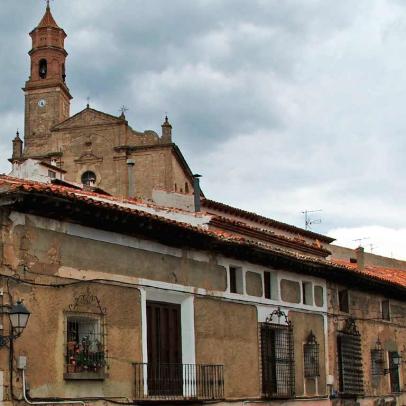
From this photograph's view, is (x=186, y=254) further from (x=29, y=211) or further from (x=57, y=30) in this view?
(x=57, y=30)

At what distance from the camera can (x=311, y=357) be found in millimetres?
19578

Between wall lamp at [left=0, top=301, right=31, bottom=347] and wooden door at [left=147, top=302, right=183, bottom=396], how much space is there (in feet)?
11.0

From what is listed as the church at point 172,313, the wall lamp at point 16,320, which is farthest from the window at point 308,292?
the wall lamp at point 16,320

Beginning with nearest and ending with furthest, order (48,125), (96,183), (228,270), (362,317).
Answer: (228,270)
(362,317)
(96,183)
(48,125)

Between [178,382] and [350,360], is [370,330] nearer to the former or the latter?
[350,360]

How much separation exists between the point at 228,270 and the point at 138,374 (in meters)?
3.67

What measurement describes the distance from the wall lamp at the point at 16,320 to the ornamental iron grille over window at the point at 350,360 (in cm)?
1111

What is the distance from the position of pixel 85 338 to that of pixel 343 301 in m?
9.96

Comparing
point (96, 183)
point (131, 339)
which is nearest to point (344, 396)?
point (131, 339)

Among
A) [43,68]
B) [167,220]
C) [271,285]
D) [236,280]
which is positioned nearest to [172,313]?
[167,220]

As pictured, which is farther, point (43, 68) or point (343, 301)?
point (43, 68)

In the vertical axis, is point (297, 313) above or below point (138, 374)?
above

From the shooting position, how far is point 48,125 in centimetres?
5447

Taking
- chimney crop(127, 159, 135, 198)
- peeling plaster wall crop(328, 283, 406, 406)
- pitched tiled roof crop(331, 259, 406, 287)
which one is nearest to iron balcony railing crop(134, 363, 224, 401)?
peeling plaster wall crop(328, 283, 406, 406)
